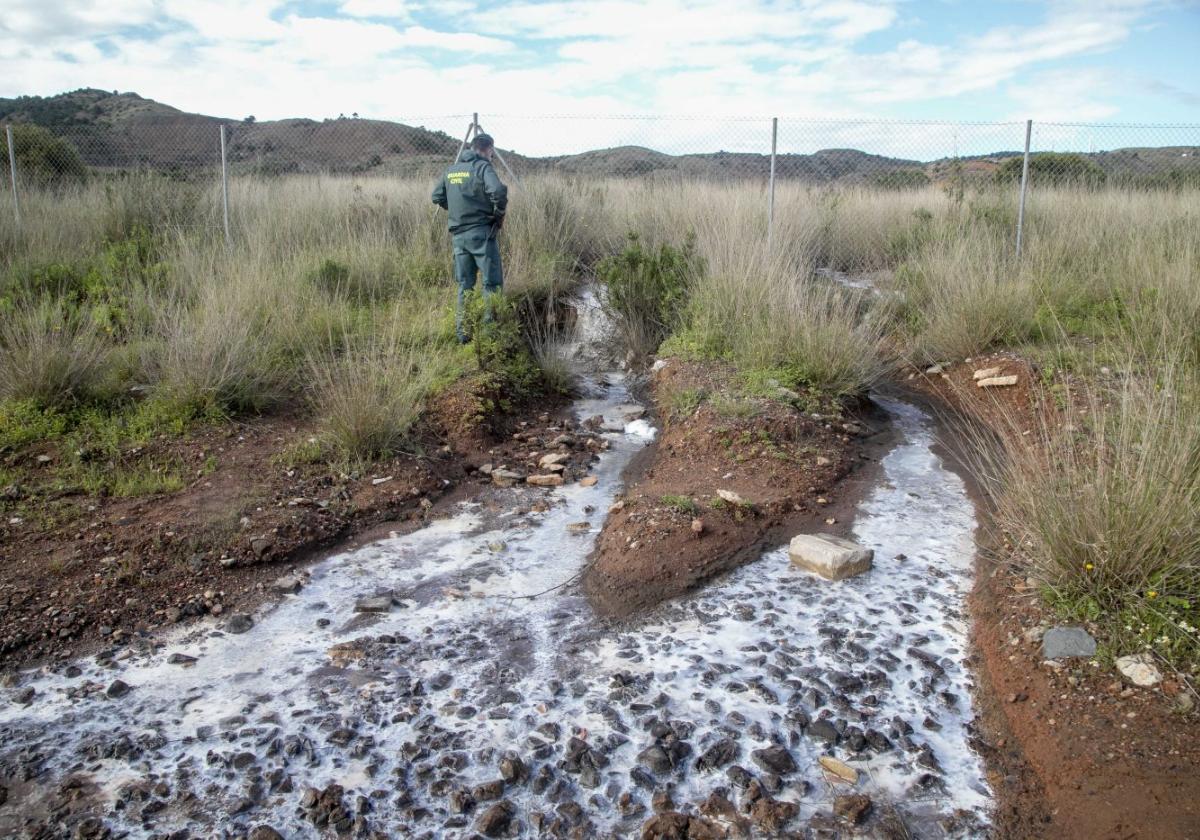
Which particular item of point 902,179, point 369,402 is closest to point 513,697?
point 369,402

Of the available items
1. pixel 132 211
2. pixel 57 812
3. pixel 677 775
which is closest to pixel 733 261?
pixel 677 775

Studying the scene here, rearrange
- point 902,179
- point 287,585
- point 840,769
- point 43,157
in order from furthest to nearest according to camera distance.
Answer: point 902,179 → point 43,157 → point 287,585 → point 840,769

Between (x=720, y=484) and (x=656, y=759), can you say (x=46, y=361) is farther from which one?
(x=656, y=759)

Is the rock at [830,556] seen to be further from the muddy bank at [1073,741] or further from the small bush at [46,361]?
the small bush at [46,361]

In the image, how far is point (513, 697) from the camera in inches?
130

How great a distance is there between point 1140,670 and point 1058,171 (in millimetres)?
13869

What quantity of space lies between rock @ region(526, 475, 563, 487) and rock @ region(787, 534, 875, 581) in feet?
5.47

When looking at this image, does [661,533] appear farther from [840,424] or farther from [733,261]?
[733,261]

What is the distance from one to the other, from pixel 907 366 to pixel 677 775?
6179mm

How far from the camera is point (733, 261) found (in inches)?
316

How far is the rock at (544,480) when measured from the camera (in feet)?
18.4

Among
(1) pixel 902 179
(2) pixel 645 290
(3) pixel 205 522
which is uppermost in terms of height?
(1) pixel 902 179

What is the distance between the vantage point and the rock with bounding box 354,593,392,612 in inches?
157

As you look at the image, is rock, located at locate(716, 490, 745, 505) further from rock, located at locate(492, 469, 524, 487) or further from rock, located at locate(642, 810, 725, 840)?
rock, located at locate(642, 810, 725, 840)
